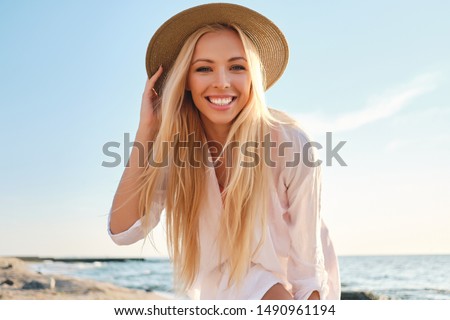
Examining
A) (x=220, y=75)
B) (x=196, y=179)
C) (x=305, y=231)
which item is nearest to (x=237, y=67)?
(x=220, y=75)

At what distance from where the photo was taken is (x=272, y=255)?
126 inches

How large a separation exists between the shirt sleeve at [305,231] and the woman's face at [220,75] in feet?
Answer: 1.64

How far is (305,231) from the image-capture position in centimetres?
318

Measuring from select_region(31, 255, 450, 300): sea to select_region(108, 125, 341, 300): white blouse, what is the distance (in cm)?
1152

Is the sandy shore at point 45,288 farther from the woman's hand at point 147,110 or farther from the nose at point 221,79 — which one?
the nose at point 221,79

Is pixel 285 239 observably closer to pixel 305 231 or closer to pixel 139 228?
pixel 305 231

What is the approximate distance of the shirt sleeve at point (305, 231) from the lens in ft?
10.3

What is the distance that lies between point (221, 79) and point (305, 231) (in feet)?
A: 3.45

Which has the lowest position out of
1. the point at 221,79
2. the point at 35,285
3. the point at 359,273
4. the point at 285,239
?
the point at 359,273

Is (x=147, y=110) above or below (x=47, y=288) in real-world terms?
above

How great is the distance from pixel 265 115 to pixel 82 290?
9.44 m

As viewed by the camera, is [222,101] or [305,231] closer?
[305,231]

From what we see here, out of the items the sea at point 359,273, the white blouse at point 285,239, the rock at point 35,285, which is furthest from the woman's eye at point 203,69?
the sea at point 359,273
